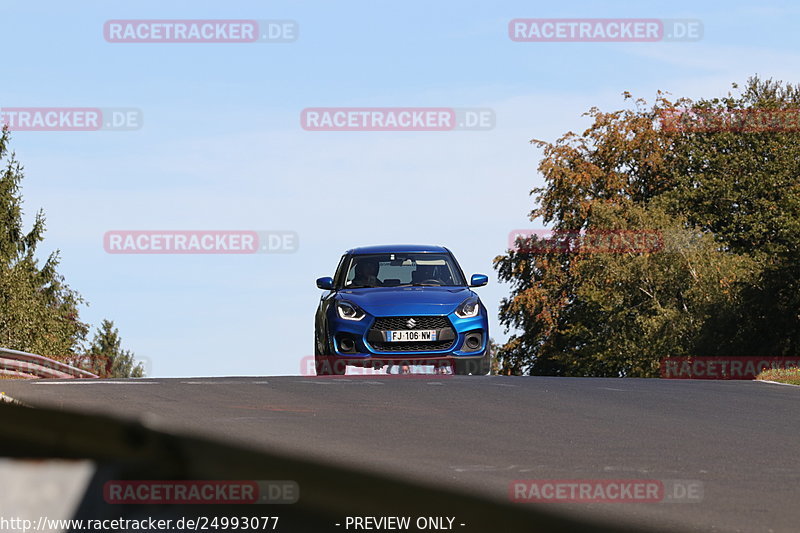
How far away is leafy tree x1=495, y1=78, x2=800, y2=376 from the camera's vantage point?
5278cm

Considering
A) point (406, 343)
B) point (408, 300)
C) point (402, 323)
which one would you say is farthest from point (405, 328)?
point (408, 300)

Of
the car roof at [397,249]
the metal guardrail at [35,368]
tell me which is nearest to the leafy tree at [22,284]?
the metal guardrail at [35,368]

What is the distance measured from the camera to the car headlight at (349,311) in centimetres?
1905

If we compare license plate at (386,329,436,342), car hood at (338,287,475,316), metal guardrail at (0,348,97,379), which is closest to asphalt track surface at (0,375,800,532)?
license plate at (386,329,436,342)

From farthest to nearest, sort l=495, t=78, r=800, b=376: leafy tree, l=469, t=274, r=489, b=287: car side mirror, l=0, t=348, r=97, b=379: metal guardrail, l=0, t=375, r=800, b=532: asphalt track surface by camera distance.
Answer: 1. l=495, t=78, r=800, b=376: leafy tree
2. l=0, t=348, r=97, b=379: metal guardrail
3. l=469, t=274, r=489, b=287: car side mirror
4. l=0, t=375, r=800, b=532: asphalt track surface

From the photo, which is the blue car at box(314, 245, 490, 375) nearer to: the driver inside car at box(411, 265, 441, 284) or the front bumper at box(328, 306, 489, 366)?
the front bumper at box(328, 306, 489, 366)

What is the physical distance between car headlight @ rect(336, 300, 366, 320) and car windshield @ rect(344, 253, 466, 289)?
1.09 meters

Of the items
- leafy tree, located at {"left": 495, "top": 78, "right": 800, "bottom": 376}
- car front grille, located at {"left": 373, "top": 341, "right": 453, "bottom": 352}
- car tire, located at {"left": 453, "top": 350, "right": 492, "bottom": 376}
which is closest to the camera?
car front grille, located at {"left": 373, "top": 341, "right": 453, "bottom": 352}

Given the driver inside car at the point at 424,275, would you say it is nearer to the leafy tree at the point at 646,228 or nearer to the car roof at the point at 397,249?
the car roof at the point at 397,249

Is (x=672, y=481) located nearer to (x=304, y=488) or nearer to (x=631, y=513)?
(x=631, y=513)

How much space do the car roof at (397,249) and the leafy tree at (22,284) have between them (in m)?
36.1

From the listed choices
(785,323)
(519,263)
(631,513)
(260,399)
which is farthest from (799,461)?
(519,263)

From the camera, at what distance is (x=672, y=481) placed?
7977 mm

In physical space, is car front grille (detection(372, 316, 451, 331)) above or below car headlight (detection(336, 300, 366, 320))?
below
